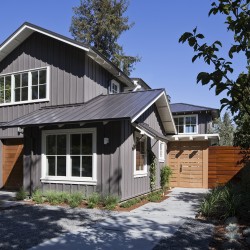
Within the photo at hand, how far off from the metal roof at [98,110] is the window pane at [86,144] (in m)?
0.81

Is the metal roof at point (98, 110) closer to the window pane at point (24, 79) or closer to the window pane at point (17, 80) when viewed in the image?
the window pane at point (24, 79)

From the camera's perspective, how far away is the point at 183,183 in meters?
18.2

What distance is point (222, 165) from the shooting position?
17.0 meters

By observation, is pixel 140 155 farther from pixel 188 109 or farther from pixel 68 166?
pixel 188 109

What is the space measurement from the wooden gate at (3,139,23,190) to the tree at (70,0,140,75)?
2018cm

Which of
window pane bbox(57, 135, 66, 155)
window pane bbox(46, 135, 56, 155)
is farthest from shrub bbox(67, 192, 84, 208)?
window pane bbox(46, 135, 56, 155)

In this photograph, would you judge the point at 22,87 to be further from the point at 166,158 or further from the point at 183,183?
the point at 183,183

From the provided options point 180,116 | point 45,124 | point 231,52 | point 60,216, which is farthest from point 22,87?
point 231,52

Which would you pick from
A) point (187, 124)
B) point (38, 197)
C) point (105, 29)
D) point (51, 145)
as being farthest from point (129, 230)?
point (105, 29)

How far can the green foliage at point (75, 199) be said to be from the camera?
10531mm

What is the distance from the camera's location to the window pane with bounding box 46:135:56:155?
12.5m

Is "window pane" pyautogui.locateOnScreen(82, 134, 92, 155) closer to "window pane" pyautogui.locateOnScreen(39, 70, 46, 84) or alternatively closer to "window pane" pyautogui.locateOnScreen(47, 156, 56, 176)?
"window pane" pyautogui.locateOnScreen(47, 156, 56, 176)

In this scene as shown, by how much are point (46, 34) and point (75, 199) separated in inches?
287

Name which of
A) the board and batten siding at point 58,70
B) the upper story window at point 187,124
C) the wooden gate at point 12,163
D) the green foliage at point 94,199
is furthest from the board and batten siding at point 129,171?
the upper story window at point 187,124
